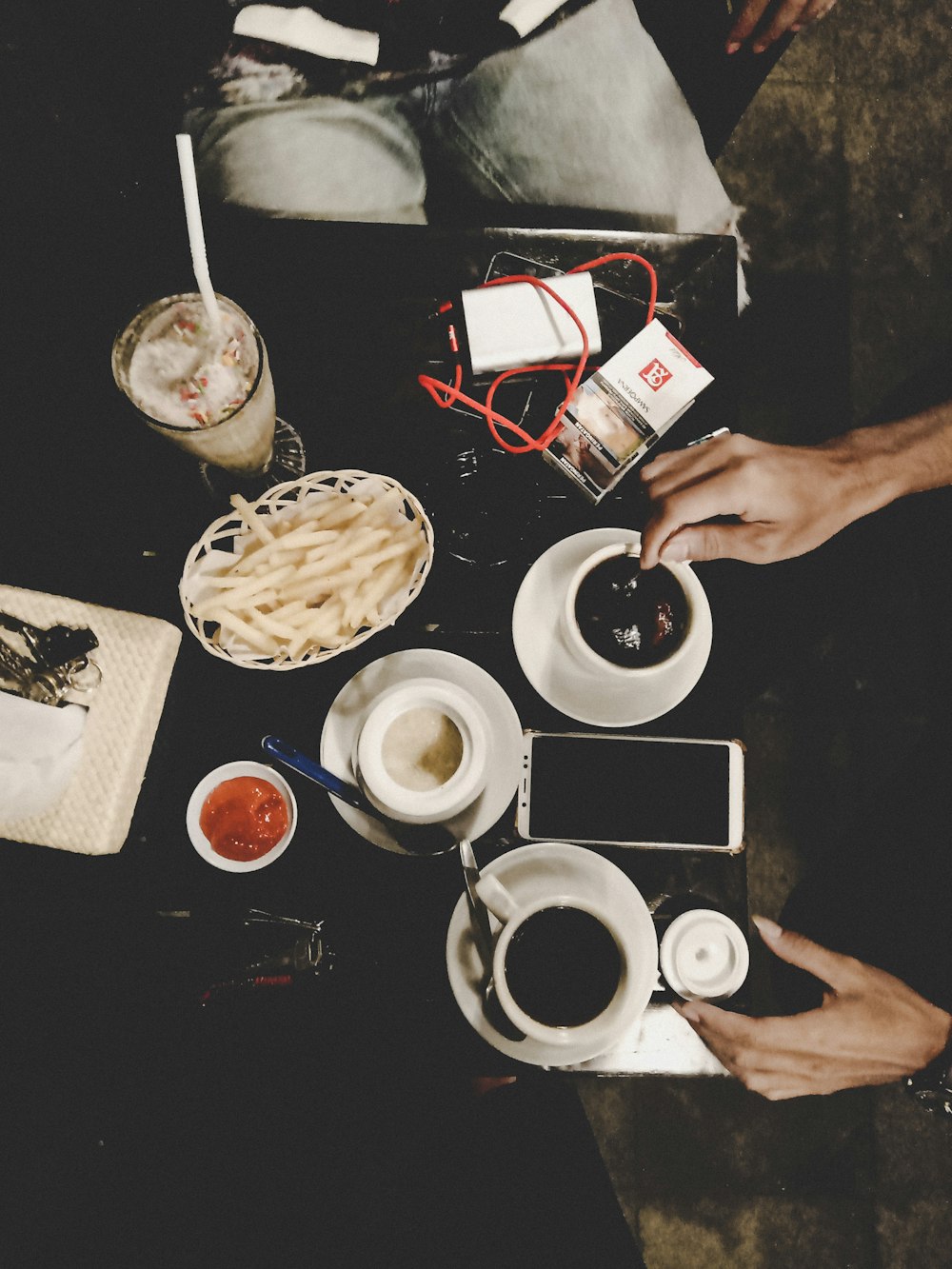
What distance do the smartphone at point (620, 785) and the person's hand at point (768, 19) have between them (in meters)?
1.56

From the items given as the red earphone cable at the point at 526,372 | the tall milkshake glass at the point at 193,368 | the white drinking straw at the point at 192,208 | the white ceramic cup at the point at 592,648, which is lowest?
the white ceramic cup at the point at 592,648

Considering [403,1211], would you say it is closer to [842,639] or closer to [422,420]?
[422,420]

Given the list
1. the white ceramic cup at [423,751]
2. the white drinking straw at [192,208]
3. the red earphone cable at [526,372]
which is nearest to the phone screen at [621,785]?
the white ceramic cup at [423,751]

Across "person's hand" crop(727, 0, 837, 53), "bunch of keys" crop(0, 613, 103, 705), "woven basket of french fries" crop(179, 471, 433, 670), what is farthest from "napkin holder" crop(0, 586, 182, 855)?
"person's hand" crop(727, 0, 837, 53)

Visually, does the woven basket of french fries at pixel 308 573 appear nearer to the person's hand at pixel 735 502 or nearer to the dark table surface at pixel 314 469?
the dark table surface at pixel 314 469

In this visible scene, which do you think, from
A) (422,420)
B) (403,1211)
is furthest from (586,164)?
(403,1211)

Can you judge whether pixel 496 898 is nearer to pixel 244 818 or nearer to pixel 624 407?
pixel 244 818

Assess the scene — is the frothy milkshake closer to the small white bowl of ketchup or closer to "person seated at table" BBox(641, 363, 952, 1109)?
the small white bowl of ketchup

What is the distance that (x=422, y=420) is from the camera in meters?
1.45

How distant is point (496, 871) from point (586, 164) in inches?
70.7

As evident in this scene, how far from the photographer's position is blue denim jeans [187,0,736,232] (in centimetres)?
195

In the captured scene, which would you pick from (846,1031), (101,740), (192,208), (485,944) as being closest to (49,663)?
(101,740)

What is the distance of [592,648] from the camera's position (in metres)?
1.25

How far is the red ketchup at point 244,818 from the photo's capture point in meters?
1.35
